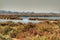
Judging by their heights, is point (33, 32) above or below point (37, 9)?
above

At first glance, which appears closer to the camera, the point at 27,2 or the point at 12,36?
the point at 12,36

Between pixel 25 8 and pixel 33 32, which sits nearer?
pixel 33 32

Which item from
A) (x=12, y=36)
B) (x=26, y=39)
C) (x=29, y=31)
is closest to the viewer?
(x=26, y=39)

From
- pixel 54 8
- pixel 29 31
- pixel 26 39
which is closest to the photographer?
pixel 26 39

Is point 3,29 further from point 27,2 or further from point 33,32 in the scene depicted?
point 27,2

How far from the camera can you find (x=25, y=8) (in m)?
12.5

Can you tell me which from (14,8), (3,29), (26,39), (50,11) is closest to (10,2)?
(14,8)

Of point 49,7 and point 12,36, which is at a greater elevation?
point 12,36

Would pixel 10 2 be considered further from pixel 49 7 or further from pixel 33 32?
pixel 33 32

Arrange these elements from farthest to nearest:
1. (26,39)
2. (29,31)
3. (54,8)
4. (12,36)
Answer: (54,8) < (29,31) < (12,36) < (26,39)

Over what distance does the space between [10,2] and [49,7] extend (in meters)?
2.51

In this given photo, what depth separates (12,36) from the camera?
484cm

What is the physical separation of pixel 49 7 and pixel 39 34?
7.54m

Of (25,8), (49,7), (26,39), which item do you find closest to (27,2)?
(25,8)
